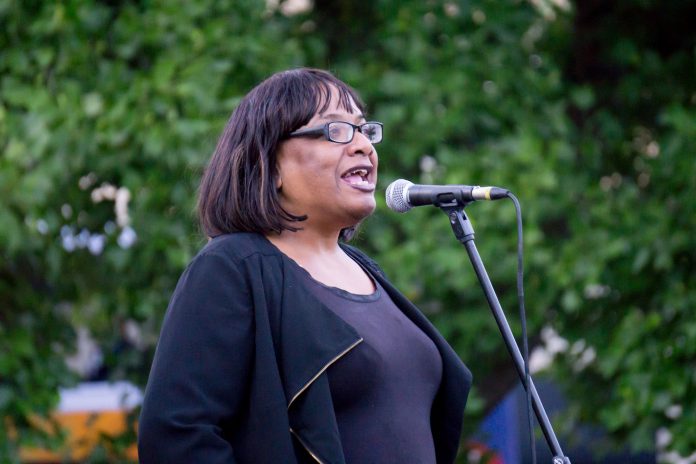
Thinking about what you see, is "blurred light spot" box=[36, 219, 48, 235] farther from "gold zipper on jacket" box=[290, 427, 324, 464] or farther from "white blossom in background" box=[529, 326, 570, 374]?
"gold zipper on jacket" box=[290, 427, 324, 464]

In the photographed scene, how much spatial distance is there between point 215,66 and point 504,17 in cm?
135

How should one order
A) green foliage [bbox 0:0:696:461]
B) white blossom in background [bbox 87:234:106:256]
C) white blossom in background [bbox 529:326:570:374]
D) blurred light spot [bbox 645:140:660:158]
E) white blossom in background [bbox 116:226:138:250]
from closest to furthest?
green foliage [bbox 0:0:696:461], white blossom in background [bbox 116:226:138:250], white blossom in background [bbox 87:234:106:256], blurred light spot [bbox 645:140:660:158], white blossom in background [bbox 529:326:570:374]

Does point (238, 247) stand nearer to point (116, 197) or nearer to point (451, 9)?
point (116, 197)

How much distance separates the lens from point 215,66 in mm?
4461

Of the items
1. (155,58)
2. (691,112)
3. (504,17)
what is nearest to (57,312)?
(155,58)

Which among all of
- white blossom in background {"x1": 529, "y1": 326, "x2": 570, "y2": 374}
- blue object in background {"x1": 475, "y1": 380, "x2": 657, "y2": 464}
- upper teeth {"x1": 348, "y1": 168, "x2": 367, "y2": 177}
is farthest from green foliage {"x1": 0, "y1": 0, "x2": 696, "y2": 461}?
upper teeth {"x1": 348, "y1": 168, "x2": 367, "y2": 177}

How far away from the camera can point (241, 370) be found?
2.22m

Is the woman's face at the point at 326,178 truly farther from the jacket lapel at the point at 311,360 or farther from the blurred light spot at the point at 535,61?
the blurred light spot at the point at 535,61

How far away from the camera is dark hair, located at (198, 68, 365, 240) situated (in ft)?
8.01

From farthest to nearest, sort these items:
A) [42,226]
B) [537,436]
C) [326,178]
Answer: [537,436] < [42,226] < [326,178]

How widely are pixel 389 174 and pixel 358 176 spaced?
2.40 meters

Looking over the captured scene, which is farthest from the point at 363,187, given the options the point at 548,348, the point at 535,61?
the point at 548,348

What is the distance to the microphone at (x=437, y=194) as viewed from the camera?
2473mm

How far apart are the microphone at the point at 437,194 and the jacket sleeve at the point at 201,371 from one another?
1.52 ft
